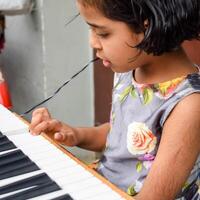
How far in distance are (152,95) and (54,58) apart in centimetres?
134

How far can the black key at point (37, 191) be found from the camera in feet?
2.58

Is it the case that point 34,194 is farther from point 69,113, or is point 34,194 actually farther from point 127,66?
point 69,113

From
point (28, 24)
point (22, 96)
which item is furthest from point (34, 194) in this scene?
point (22, 96)

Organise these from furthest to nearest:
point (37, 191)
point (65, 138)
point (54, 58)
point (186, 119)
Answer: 1. point (54, 58)
2. point (65, 138)
3. point (186, 119)
4. point (37, 191)

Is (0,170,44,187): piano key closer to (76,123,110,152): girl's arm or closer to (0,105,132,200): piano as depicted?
(0,105,132,200): piano

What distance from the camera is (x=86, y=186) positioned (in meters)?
0.81

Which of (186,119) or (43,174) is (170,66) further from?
(43,174)

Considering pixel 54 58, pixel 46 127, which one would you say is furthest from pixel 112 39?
pixel 54 58

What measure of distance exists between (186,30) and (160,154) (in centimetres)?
26

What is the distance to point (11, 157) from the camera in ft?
3.06

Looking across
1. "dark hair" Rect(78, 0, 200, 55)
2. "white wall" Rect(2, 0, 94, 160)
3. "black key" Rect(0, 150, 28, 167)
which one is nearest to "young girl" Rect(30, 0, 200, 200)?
"dark hair" Rect(78, 0, 200, 55)

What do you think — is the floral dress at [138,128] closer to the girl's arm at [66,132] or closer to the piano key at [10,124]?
the girl's arm at [66,132]

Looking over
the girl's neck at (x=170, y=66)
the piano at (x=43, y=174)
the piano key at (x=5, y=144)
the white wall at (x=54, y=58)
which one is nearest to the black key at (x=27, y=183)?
the piano at (x=43, y=174)

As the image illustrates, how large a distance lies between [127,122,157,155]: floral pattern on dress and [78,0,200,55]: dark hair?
193 millimetres
